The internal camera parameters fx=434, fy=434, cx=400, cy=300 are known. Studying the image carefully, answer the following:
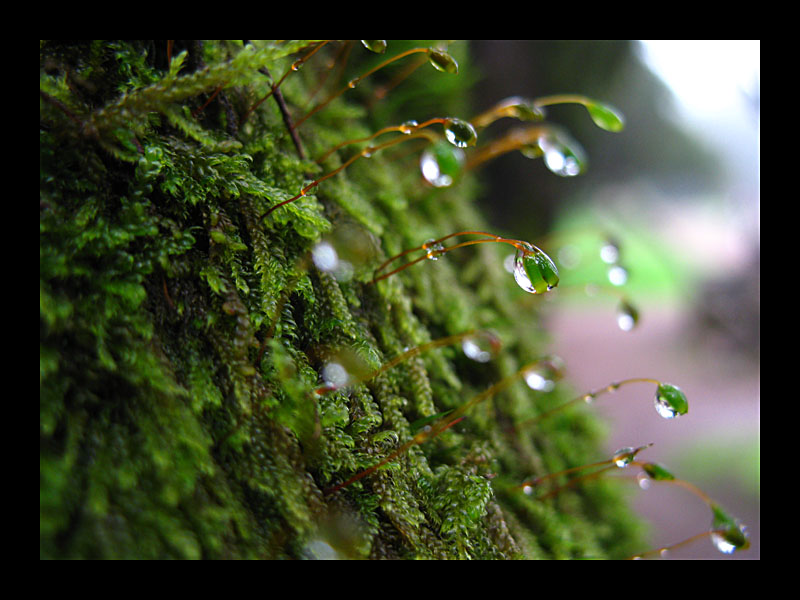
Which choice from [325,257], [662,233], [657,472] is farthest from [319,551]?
[662,233]

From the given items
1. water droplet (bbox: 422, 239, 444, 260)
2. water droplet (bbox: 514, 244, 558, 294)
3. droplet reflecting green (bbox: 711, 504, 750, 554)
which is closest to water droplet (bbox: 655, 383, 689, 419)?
droplet reflecting green (bbox: 711, 504, 750, 554)

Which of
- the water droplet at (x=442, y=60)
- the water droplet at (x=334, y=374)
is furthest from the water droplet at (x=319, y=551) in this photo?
the water droplet at (x=442, y=60)
